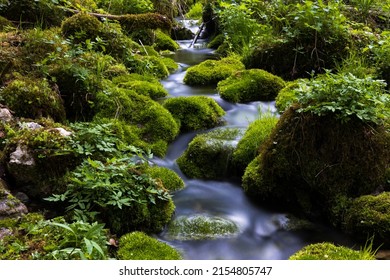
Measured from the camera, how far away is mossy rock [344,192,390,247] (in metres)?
3.10

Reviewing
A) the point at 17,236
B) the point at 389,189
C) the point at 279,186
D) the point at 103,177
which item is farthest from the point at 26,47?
the point at 389,189

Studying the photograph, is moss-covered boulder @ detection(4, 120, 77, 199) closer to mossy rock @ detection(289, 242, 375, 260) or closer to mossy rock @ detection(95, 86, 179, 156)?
mossy rock @ detection(95, 86, 179, 156)

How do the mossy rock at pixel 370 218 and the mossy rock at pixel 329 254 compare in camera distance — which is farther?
the mossy rock at pixel 370 218

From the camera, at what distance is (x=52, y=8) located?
6680 millimetres

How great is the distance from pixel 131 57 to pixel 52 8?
1.70 m

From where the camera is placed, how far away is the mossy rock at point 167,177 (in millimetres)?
3898

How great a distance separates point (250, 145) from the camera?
4.27 m

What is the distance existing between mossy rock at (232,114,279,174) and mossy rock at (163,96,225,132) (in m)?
0.72

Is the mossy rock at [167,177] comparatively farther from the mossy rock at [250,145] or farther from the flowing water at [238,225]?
the mossy rock at [250,145]

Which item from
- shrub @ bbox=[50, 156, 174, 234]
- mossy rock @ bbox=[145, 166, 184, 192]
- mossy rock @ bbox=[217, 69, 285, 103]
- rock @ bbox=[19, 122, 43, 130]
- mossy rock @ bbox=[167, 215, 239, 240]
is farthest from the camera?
mossy rock @ bbox=[217, 69, 285, 103]

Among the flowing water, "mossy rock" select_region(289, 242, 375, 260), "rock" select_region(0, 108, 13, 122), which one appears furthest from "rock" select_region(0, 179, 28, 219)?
"mossy rock" select_region(289, 242, 375, 260)

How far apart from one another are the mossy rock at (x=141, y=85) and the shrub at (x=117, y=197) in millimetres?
Answer: 2263

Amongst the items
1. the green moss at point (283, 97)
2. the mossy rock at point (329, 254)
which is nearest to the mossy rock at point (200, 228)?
the mossy rock at point (329, 254)
